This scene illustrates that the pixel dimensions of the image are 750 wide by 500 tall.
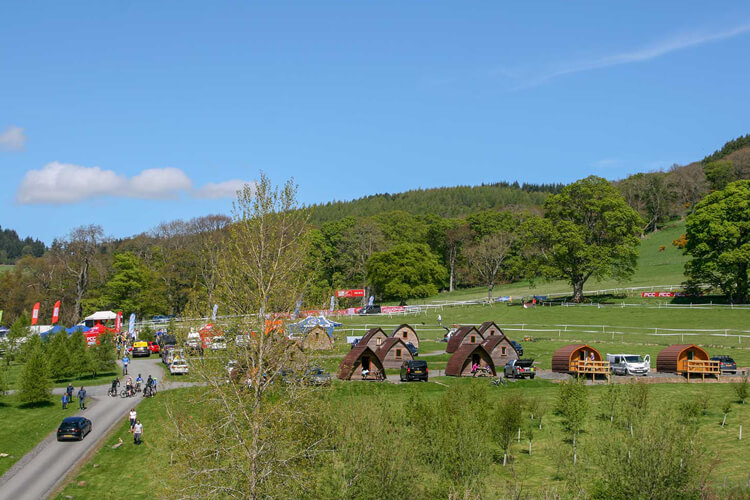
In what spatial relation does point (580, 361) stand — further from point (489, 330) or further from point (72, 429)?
point (72, 429)

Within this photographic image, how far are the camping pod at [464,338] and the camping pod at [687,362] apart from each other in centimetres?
1610

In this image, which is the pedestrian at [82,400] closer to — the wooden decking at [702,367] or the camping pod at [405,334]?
the camping pod at [405,334]

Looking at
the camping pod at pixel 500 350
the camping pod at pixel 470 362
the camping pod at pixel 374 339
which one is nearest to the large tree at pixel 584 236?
the camping pod at pixel 500 350

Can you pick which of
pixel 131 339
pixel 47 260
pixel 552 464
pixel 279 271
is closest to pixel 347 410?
pixel 279 271

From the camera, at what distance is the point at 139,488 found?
3219cm

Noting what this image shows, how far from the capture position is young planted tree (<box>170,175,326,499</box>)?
63.5 ft

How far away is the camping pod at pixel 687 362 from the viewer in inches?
1799

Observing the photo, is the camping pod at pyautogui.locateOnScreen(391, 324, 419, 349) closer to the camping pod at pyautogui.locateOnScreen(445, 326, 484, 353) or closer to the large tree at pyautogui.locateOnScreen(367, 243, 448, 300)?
the camping pod at pyautogui.locateOnScreen(445, 326, 484, 353)

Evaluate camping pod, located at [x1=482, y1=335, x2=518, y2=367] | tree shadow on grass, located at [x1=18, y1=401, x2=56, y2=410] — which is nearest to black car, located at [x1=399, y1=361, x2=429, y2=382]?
camping pod, located at [x1=482, y1=335, x2=518, y2=367]

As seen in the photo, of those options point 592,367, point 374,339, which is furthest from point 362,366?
point 592,367

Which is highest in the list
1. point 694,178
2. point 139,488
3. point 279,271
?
point 694,178

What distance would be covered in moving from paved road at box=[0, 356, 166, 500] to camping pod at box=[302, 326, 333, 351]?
14030 mm

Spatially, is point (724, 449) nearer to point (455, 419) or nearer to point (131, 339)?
point (455, 419)

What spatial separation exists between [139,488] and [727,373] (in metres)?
38.7
